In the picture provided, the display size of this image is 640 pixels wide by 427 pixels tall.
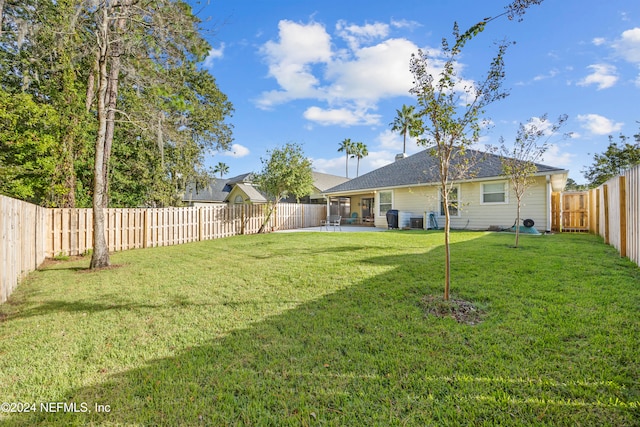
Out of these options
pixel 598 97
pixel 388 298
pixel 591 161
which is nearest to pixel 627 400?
pixel 388 298

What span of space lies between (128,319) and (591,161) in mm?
35467

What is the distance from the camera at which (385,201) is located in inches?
715

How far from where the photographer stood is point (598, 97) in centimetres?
1286

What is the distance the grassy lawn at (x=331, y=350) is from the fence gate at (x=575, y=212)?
32.6ft

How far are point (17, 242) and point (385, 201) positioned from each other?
1610 centimetres

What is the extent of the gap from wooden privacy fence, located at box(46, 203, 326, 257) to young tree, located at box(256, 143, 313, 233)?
1.96 meters

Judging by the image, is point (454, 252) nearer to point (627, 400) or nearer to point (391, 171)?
point (627, 400)

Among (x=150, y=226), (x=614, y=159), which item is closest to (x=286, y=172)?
(x=150, y=226)

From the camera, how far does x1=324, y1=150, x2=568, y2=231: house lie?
1251cm

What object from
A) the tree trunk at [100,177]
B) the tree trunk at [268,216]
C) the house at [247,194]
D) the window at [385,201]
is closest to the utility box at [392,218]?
the window at [385,201]

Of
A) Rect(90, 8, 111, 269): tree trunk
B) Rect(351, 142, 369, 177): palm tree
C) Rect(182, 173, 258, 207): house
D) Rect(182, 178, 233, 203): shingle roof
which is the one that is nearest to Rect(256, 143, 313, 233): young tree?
Rect(90, 8, 111, 269): tree trunk

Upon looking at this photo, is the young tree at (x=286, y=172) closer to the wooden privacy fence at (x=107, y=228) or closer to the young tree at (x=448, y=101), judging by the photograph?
the wooden privacy fence at (x=107, y=228)

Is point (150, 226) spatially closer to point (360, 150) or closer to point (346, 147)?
point (360, 150)

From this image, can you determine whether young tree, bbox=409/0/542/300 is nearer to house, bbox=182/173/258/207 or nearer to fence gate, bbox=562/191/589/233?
fence gate, bbox=562/191/589/233
